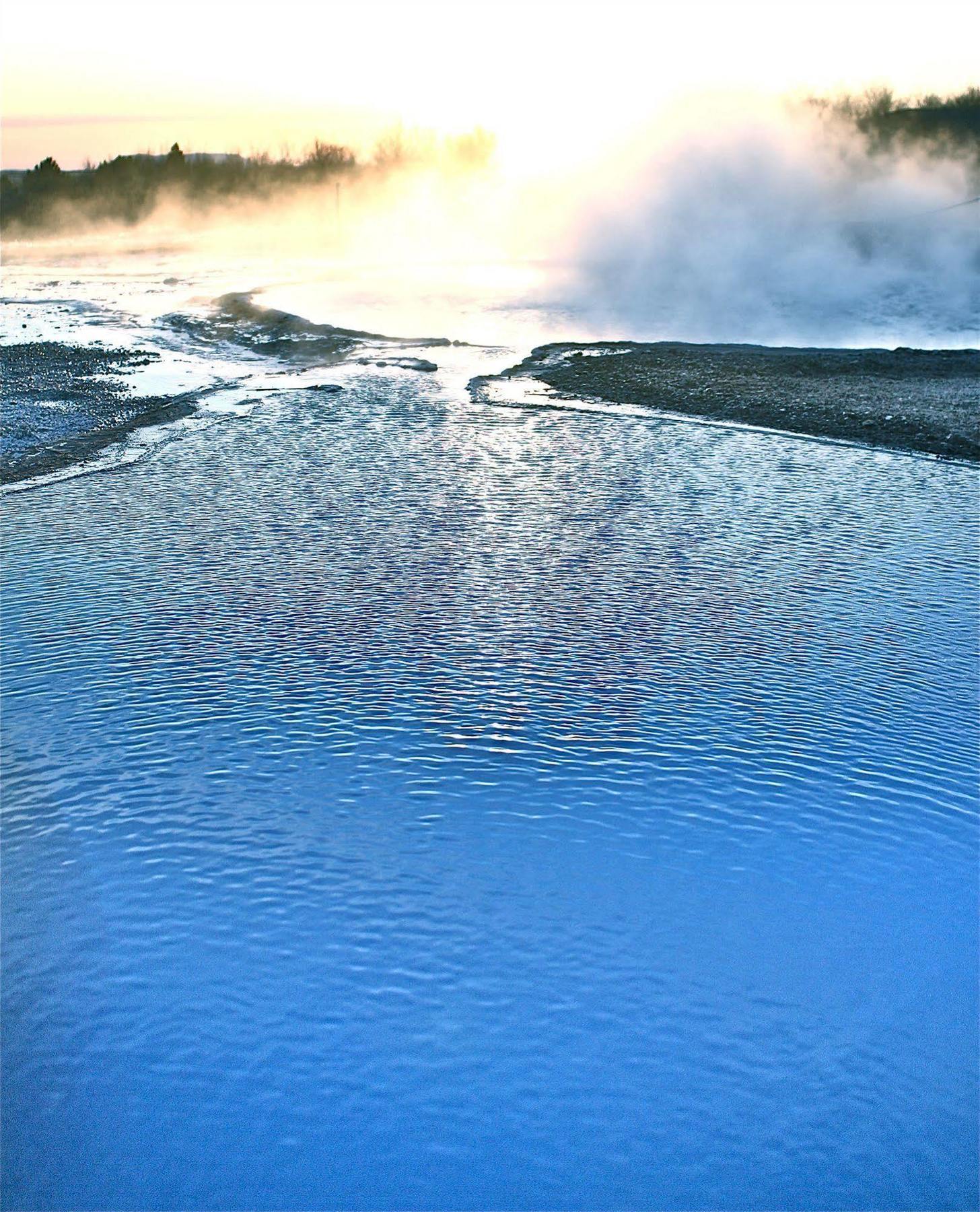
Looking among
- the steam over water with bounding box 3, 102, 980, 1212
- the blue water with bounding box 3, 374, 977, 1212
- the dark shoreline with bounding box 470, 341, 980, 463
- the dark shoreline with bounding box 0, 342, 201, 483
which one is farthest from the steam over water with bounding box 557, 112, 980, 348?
the blue water with bounding box 3, 374, 977, 1212

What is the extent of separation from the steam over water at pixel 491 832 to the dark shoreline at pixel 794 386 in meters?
1.43

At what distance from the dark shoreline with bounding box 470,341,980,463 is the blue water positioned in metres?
4.29

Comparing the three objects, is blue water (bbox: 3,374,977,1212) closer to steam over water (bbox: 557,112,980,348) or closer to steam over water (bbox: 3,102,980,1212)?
steam over water (bbox: 3,102,980,1212)

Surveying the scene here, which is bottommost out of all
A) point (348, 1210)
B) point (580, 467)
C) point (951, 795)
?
point (348, 1210)

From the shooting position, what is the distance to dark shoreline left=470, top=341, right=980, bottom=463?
14.7 m

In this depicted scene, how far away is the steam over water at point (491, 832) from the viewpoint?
4332mm

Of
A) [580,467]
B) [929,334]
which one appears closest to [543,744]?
[580,467]

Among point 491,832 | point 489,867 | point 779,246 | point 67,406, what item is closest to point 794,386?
point 67,406

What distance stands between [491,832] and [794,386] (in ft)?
42.4

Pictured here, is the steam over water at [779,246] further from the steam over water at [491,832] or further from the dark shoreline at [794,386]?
the steam over water at [491,832]

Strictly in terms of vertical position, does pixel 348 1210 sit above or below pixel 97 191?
below

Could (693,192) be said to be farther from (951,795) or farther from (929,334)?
(951,795)

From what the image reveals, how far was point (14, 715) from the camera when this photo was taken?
721 centimetres

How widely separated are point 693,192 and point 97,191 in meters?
52.7
